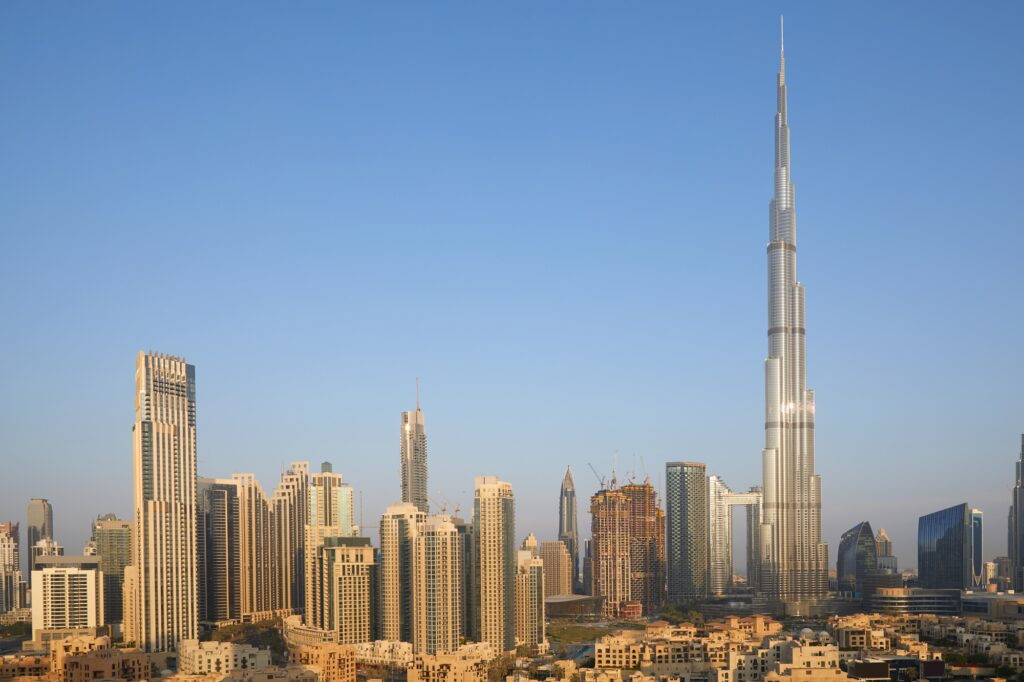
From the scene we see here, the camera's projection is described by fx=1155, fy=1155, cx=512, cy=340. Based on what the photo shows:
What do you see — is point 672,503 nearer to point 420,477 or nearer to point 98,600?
→ point 420,477

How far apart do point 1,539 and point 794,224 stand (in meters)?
26.2

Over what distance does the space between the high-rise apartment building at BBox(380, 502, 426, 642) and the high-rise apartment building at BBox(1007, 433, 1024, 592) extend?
77.3 ft

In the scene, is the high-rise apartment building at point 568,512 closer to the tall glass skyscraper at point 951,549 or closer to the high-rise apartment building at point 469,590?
the tall glass skyscraper at point 951,549

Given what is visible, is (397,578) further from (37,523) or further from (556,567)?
(556,567)

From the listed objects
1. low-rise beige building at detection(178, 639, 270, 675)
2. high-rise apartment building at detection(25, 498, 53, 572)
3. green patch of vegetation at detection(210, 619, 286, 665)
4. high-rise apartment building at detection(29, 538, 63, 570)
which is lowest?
green patch of vegetation at detection(210, 619, 286, 665)

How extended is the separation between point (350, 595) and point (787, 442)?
18770 mm

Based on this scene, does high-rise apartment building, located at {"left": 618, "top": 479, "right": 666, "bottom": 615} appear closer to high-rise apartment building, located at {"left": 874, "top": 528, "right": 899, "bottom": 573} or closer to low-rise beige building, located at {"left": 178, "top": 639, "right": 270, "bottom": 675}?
high-rise apartment building, located at {"left": 874, "top": 528, "right": 899, "bottom": 573}

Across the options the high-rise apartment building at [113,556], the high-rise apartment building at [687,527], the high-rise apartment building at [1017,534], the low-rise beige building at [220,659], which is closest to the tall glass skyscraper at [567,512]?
the high-rise apartment building at [687,527]

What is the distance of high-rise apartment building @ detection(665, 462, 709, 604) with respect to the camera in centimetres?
4691

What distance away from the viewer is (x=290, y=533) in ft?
Answer: 118

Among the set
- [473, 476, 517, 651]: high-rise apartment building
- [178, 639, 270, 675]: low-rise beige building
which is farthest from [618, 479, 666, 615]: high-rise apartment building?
[178, 639, 270, 675]: low-rise beige building

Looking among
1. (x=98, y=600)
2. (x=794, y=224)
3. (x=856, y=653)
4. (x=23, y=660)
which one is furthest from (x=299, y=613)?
(x=794, y=224)

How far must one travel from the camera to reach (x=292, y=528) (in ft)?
119

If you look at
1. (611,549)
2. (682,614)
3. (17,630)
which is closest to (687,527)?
(611,549)
